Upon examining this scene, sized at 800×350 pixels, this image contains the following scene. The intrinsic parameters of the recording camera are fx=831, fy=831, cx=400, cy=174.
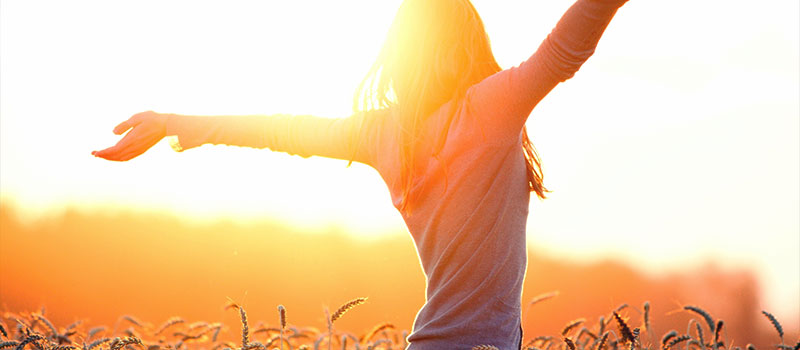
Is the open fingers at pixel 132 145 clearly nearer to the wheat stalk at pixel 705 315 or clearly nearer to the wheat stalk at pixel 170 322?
the wheat stalk at pixel 170 322

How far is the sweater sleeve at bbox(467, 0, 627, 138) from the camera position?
2371 mm

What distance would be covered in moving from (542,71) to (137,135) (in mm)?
2044

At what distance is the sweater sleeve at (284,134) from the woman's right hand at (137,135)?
0.05m

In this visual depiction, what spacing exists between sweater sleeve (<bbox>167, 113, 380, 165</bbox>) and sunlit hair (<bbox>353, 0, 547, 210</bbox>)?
21 cm

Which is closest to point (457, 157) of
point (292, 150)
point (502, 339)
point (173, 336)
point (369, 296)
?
point (502, 339)

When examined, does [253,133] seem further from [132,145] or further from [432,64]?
[432,64]

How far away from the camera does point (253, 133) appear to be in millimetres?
3625

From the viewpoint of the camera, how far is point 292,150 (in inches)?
140

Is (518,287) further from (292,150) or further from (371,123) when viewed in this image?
(292,150)

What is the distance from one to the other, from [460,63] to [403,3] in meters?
0.38

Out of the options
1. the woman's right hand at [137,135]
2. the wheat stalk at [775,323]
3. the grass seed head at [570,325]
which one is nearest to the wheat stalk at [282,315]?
the woman's right hand at [137,135]

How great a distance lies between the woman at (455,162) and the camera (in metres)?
2.84

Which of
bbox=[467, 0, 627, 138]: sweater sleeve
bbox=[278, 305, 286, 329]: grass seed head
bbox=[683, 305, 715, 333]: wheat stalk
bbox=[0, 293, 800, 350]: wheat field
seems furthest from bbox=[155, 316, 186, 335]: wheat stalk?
bbox=[467, 0, 627, 138]: sweater sleeve

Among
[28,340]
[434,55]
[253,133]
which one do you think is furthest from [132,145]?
[434,55]
